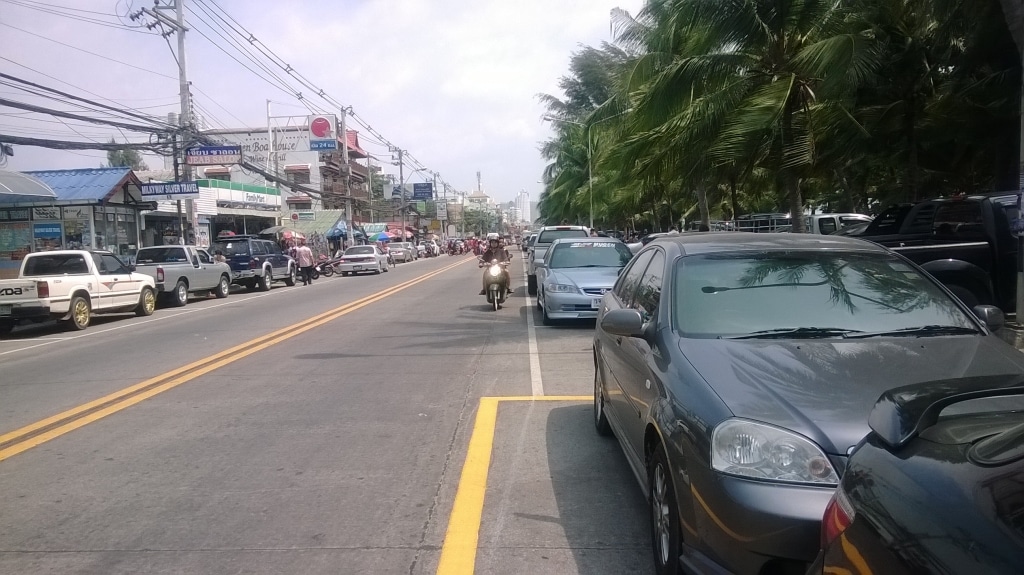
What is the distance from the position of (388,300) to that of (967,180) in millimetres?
17538

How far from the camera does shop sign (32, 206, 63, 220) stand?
91.3 feet

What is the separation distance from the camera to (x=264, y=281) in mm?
28094

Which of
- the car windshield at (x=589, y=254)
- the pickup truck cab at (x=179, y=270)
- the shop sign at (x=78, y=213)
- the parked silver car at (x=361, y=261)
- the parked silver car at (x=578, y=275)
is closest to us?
the parked silver car at (x=578, y=275)

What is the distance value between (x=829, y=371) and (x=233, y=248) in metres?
26.8

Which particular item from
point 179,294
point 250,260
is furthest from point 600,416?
point 250,260

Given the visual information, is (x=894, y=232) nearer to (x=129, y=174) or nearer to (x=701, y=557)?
(x=701, y=557)

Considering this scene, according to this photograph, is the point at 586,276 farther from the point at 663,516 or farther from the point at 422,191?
the point at 422,191

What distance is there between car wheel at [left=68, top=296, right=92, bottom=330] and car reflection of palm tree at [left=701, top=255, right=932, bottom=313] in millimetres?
15820

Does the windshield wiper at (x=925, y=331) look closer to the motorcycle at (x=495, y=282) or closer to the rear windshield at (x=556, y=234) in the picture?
the motorcycle at (x=495, y=282)

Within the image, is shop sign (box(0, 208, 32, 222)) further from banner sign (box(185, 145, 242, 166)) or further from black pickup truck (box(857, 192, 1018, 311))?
black pickup truck (box(857, 192, 1018, 311))

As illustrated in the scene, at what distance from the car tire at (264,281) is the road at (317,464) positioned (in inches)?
630

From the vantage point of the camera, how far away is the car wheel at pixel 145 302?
1959 cm

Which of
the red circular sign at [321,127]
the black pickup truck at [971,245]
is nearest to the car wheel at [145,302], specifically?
the black pickup truck at [971,245]

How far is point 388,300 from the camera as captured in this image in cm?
2034
